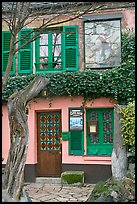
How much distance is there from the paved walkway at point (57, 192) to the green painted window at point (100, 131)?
47.2 inches

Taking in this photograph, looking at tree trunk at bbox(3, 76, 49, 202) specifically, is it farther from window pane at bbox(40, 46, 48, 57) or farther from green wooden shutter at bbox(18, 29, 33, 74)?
window pane at bbox(40, 46, 48, 57)

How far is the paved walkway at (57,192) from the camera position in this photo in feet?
24.3

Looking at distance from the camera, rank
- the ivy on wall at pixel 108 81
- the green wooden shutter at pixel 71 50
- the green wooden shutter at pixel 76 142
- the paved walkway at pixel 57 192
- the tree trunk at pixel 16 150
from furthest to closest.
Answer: the green wooden shutter at pixel 71 50
the green wooden shutter at pixel 76 142
the ivy on wall at pixel 108 81
the paved walkway at pixel 57 192
the tree trunk at pixel 16 150

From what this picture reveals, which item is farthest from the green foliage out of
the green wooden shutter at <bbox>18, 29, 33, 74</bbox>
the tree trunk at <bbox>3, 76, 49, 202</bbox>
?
Answer: the green wooden shutter at <bbox>18, 29, 33, 74</bbox>

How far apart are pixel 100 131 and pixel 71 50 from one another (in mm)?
2880

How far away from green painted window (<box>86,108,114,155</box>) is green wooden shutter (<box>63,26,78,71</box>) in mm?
1603

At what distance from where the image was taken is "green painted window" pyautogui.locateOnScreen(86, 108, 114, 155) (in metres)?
9.61

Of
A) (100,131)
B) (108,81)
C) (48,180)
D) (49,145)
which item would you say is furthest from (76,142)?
(108,81)

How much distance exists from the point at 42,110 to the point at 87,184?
2.87m

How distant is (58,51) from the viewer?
10.1 m

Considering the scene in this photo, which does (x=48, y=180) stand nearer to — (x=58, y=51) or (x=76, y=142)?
(x=76, y=142)

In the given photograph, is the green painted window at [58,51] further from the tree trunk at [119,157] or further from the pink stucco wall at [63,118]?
the tree trunk at [119,157]

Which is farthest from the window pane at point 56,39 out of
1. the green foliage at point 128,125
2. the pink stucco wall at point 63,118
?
the green foliage at point 128,125

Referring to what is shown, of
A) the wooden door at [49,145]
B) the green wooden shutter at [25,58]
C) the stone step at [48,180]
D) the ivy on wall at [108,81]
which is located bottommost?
the stone step at [48,180]
